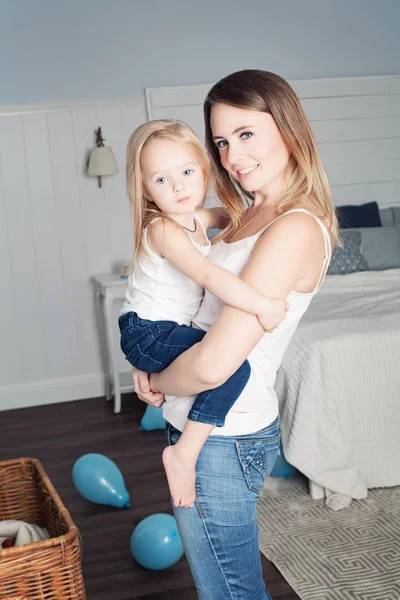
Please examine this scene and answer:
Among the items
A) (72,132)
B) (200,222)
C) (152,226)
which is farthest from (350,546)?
(72,132)

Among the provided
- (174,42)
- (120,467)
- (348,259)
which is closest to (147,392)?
(120,467)

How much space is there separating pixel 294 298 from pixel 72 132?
3.49 meters

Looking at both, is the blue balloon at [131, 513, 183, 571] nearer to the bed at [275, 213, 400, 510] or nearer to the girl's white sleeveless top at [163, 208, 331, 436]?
the bed at [275, 213, 400, 510]

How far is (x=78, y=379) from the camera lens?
4.67 metres

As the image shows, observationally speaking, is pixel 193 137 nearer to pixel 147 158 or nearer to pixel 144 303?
pixel 147 158

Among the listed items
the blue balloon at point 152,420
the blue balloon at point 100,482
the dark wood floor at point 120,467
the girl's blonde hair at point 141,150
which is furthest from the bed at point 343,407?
the girl's blonde hair at point 141,150

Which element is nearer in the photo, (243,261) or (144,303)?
(243,261)

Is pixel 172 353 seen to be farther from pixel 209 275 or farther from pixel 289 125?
pixel 289 125

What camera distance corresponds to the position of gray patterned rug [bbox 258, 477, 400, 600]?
221 centimetres

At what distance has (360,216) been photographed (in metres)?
4.57

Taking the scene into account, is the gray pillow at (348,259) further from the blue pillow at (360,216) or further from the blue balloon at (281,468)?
the blue balloon at (281,468)

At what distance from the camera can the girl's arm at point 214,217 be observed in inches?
62.9

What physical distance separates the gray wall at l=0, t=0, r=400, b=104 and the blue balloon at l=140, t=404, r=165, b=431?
212 cm

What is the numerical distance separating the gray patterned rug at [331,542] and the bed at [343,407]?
0.30ft
